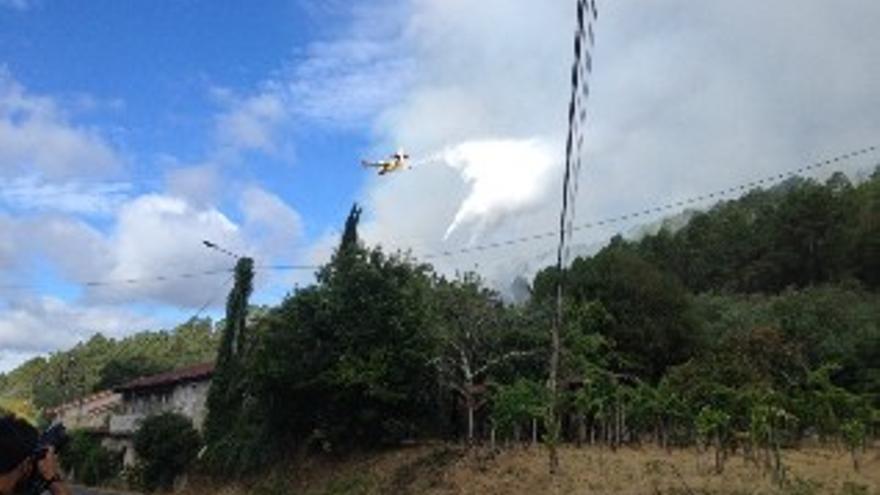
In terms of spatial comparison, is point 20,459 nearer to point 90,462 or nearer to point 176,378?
point 176,378

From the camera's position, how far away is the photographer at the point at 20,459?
12.4ft

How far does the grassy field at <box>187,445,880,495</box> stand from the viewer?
2128 centimetres

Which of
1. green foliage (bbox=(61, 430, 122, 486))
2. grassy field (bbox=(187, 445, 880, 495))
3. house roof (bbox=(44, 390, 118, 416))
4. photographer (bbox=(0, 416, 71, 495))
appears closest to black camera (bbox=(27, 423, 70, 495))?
photographer (bbox=(0, 416, 71, 495))

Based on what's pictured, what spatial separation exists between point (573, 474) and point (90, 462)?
3864 centimetres

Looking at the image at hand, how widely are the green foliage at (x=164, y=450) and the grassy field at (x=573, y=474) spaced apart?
10296 millimetres

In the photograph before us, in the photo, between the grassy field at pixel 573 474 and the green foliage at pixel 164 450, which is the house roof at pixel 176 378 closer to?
the green foliage at pixel 164 450

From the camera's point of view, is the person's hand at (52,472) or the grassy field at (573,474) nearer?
the person's hand at (52,472)

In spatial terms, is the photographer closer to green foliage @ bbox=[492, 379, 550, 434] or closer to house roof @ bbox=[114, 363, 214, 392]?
green foliage @ bbox=[492, 379, 550, 434]

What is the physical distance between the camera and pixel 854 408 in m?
26.9

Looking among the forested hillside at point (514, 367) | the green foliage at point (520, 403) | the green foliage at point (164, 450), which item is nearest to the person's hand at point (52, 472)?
the forested hillside at point (514, 367)

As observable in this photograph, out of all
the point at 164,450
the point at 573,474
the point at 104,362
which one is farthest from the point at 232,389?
the point at 104,362

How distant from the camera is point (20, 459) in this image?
381 centimetres

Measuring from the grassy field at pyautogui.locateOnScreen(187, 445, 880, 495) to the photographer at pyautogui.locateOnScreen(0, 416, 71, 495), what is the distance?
1828 centimetres

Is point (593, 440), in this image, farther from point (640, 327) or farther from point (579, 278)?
point (579, 278)
